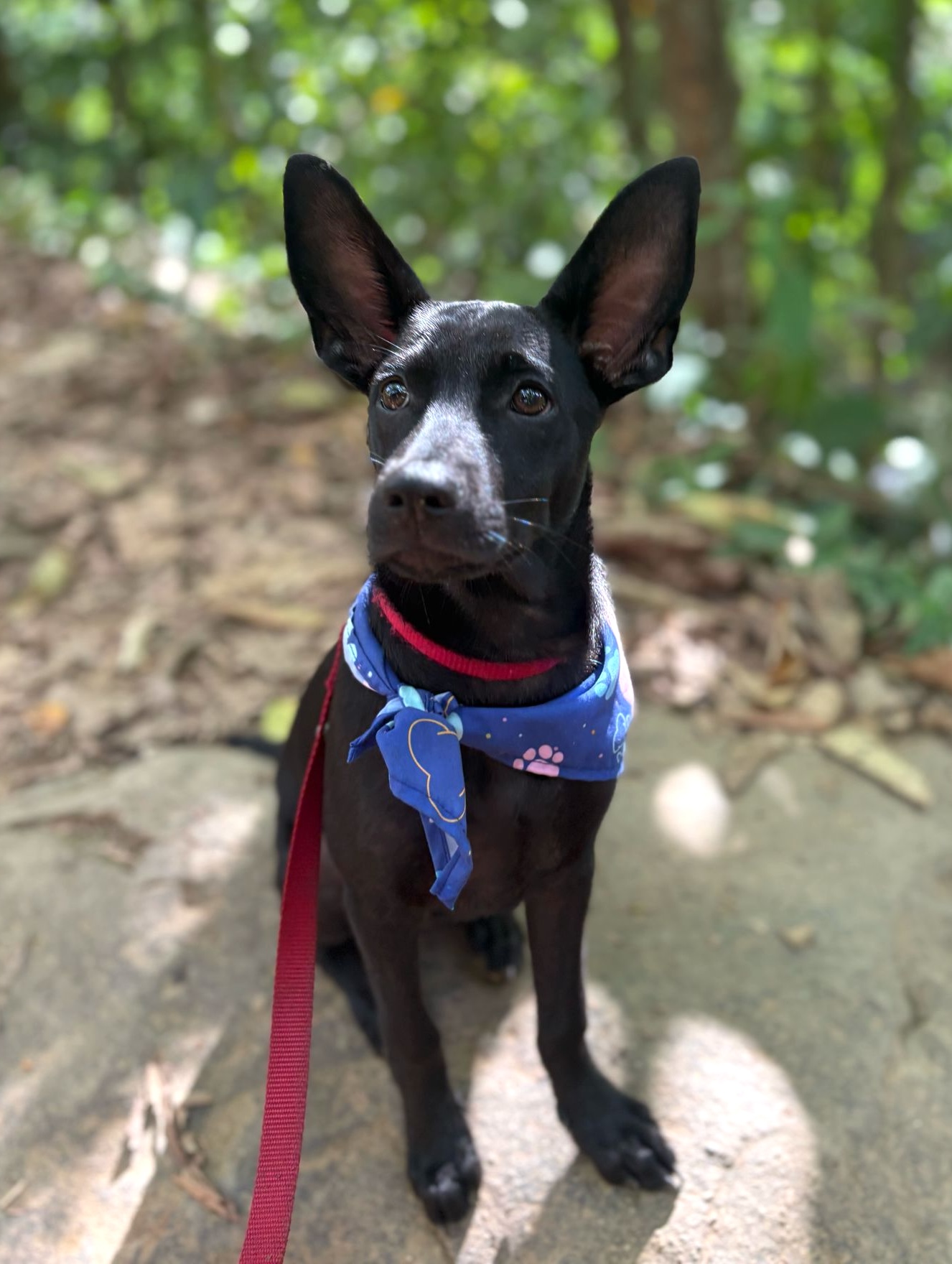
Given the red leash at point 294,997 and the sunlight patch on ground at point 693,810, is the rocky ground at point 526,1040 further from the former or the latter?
the red leash at point 294,997

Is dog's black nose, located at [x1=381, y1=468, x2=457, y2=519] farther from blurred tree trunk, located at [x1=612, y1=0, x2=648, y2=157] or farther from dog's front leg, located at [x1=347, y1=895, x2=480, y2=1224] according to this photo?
blurred tree trunk, located at [x1=612, y1=0, x2=648, y2=157]

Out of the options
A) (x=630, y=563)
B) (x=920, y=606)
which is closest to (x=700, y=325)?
(x=630, y=563)

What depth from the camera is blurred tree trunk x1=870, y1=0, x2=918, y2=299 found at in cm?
518

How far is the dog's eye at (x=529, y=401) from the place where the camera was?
195cm

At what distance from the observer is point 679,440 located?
530cm

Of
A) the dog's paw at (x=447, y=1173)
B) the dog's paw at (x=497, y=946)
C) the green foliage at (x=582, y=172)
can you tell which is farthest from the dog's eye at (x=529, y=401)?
the green foliage at (x=582, y=172)

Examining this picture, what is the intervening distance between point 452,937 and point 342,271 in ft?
5.59

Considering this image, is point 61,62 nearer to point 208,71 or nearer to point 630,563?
point 208,71

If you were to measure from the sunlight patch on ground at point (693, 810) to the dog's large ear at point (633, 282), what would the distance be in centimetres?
151

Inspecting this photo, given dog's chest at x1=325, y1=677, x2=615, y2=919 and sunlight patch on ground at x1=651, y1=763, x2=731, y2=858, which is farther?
sunlight patch on ground at x1=651, y1=763, x2=731, y2=858

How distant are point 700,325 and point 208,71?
9.00ft

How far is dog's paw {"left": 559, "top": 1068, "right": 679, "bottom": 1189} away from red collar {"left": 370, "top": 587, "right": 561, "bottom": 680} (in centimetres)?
99

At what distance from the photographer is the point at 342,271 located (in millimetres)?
2139

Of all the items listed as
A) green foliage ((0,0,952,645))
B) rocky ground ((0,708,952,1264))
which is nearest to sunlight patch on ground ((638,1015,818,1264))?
rocky ground ((0,708,952,1264))
